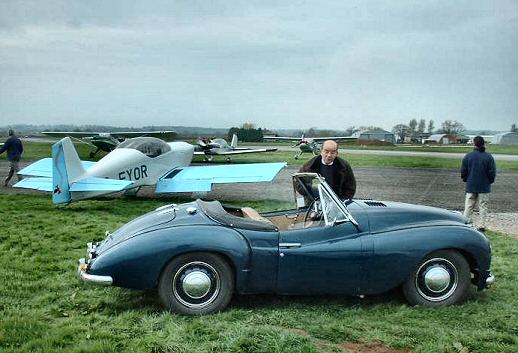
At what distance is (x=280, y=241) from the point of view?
4508mm

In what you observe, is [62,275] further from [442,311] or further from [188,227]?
[442,311]

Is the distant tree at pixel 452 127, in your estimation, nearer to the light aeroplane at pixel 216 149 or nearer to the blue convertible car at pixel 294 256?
the blue convertible car at pixel 294 256

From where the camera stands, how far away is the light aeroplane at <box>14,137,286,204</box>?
10.4 m

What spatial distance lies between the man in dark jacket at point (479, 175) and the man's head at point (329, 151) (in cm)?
413

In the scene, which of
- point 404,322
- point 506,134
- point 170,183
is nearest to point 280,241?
point 404,322

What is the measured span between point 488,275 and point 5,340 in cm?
412

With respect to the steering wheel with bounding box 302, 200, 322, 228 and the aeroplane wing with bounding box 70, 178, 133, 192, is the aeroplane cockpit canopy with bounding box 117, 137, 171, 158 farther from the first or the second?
the steering wheel with bounding box 302, 200, 322, 228

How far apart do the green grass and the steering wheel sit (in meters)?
0.72

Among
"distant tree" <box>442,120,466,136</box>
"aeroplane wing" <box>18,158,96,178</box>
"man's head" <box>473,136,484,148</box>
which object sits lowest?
"aeroplane wing" <box>18,158,96,178</box>

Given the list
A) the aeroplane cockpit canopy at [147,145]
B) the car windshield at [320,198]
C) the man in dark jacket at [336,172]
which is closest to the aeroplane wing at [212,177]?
the aeroplane cockpit canopy at [147,145]

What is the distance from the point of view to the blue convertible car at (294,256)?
14.3 ft

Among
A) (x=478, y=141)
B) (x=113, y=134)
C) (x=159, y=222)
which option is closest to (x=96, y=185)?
(x=159, y=222)

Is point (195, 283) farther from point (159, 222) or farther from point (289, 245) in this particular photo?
point (289, 245)

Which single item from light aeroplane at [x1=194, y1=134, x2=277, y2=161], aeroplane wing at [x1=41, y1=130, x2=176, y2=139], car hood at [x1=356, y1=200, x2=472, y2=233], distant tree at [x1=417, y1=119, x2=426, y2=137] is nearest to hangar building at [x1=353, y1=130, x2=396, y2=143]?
distant tree at [x1=417, y1=119, x2=426, y2=137]
